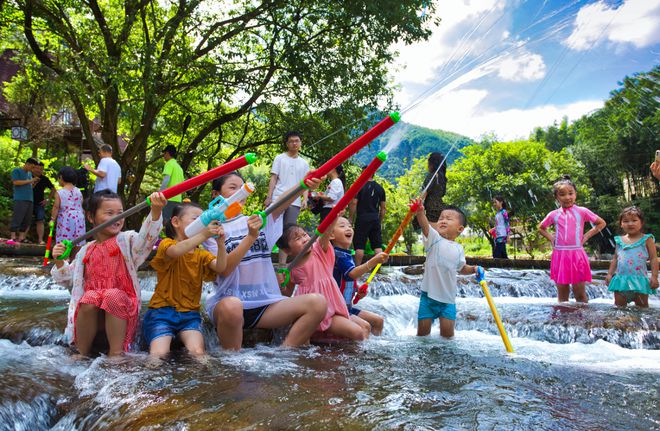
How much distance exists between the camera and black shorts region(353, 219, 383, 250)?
8.48 m

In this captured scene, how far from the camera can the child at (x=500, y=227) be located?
40.5 ft

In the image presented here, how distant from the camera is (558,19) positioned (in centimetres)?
424

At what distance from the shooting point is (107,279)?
3.82 m

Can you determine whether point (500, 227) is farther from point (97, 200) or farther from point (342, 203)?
point (97, 200)

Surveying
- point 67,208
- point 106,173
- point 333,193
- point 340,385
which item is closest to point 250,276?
point 340,385

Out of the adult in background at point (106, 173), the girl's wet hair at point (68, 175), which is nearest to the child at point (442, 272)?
the adult in background at point (106, 173)

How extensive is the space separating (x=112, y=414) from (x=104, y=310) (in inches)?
58.1

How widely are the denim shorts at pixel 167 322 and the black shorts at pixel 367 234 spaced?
472cm

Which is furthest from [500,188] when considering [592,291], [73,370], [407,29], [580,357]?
[73,370]

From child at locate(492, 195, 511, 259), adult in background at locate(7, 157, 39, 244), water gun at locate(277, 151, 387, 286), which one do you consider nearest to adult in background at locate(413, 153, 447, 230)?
water gun at locate(277, 151, 387, 286)

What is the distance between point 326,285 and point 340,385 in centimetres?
165

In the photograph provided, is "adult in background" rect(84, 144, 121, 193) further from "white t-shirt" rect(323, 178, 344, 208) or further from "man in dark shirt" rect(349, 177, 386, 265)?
"man in dark shirt" rect(349, 177, 386, 265)

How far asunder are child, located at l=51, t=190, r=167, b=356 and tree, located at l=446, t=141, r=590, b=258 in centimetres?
3063

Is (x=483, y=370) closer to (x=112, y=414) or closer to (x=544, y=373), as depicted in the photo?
(x=544, y=373)
